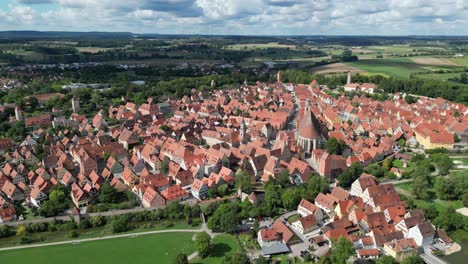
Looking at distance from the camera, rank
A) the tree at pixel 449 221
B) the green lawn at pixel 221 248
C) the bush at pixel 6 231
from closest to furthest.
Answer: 1. the green lawn at pixel 221 248
2. the tree at pixel 449 221
3. the bush at pixel 6 231

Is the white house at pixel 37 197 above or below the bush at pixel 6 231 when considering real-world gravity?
above

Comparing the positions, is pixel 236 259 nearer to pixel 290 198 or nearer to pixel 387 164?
pixel 290 198

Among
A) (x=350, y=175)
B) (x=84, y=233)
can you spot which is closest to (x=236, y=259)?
(x=84, y=233)

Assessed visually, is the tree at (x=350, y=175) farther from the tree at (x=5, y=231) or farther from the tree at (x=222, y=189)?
the tree at (x=5, y=231)

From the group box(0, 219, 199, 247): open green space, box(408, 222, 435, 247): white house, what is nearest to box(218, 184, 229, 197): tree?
box(0, 219, 199, 247): open green space

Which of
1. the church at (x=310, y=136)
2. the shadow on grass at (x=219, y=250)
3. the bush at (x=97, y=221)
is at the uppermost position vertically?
the church at (x=310, y=136)

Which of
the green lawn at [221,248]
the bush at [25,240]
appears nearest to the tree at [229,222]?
the green lawn at [221,248]
